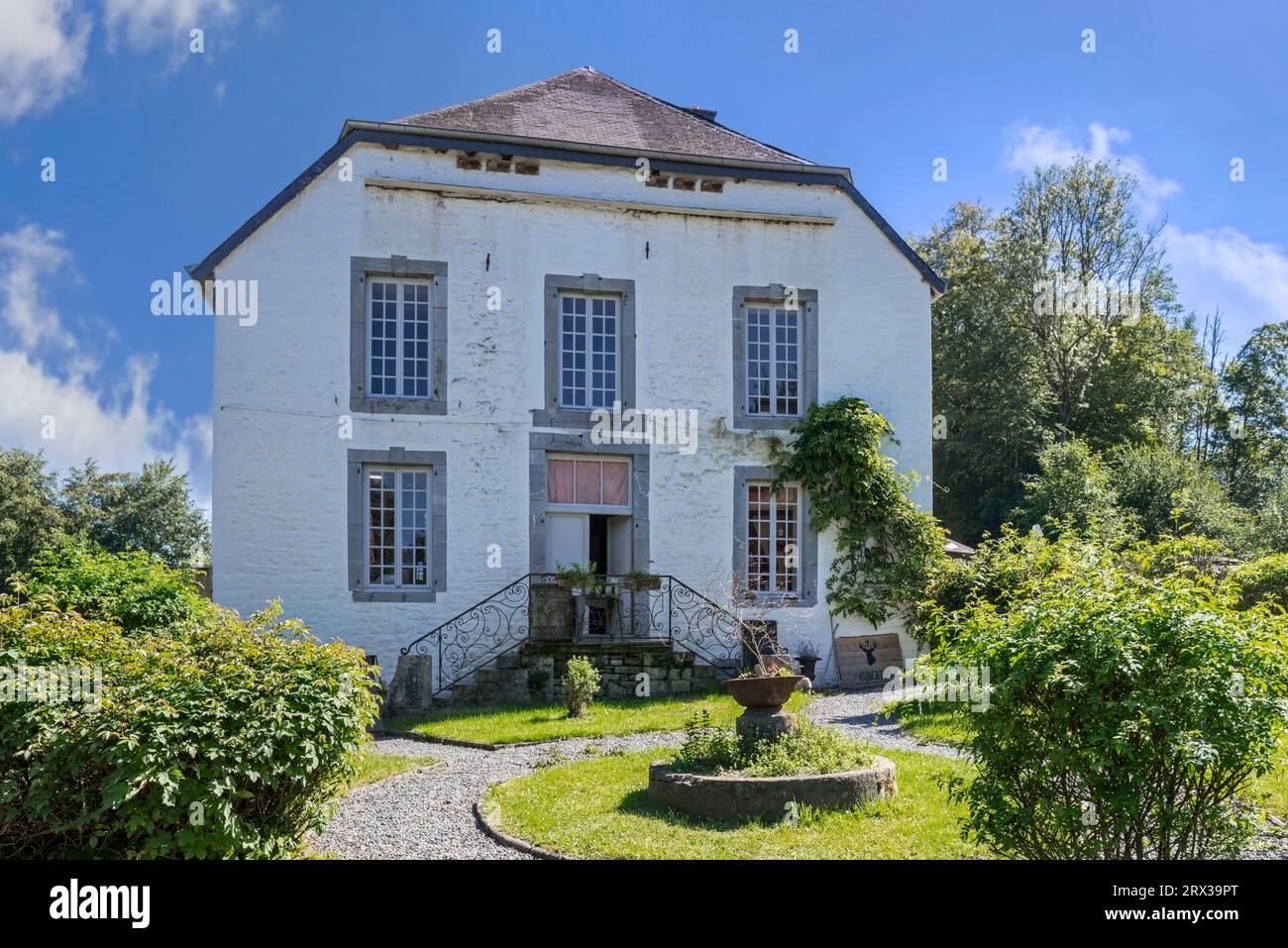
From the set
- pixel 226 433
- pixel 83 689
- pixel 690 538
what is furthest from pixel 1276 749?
pixel 226 433

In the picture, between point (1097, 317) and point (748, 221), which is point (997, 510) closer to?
point (1097, 317)

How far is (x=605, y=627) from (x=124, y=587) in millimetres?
6447

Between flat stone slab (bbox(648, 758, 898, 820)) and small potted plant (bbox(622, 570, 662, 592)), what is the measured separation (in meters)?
8.25

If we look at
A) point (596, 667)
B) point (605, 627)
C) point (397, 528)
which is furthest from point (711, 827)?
point (397, 528)

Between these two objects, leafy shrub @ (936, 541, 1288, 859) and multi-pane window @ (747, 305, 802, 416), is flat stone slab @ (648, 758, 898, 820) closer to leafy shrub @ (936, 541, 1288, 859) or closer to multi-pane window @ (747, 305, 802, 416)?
leafy shrub @ (936, 541, 1288, 859)

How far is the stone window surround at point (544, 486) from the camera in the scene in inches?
671

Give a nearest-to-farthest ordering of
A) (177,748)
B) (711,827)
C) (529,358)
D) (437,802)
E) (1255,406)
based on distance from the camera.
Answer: (177,748) < (711,827) < (437,802) < (529,358) < (1255,406)

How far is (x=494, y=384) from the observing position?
17.1 metres

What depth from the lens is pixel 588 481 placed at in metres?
17.5

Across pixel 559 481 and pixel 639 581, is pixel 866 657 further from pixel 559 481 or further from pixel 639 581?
pixel 559 481

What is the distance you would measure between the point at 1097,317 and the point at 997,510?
671 centimetres

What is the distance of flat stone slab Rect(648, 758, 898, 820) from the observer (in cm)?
801

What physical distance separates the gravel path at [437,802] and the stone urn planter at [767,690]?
2.33m

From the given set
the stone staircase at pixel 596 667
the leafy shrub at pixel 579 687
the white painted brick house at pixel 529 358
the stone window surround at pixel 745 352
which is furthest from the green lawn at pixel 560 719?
the stone window surround at pixel 745 352
